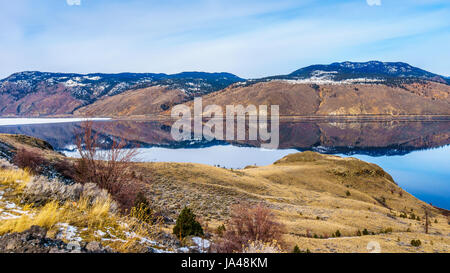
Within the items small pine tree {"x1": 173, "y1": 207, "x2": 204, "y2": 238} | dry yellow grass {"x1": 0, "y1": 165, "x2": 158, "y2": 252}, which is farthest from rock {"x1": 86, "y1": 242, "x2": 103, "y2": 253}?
small pine tree {"x1": 173, "y1": 207, "x2": 204, "y2": 238}

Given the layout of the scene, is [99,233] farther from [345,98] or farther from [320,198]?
[345,98]

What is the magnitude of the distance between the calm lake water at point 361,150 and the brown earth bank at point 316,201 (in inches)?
342

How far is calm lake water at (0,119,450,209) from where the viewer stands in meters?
42.2

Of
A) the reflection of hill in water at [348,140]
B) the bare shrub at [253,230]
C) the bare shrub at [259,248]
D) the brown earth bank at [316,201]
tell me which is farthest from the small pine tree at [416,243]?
the reflection of hill in water at [348,140]

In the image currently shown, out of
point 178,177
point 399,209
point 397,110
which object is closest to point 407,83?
point 397,110

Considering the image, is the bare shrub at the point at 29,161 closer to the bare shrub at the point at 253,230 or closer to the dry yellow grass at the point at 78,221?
the dry yellow grass at the point at 78,221

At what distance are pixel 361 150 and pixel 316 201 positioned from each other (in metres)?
49.2

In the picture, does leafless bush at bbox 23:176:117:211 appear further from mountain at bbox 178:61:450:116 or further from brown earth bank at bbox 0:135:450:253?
mountain at bbox 178:61:450:116

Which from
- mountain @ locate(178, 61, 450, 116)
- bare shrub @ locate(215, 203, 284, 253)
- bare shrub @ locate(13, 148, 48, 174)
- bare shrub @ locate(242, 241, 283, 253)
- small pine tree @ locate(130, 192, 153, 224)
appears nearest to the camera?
bare shrub @ locate(242, 241, 283, 253)

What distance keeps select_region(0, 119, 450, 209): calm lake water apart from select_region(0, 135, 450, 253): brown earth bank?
8685 millimetres

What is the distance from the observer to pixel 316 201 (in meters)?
23.7

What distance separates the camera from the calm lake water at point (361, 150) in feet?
139
